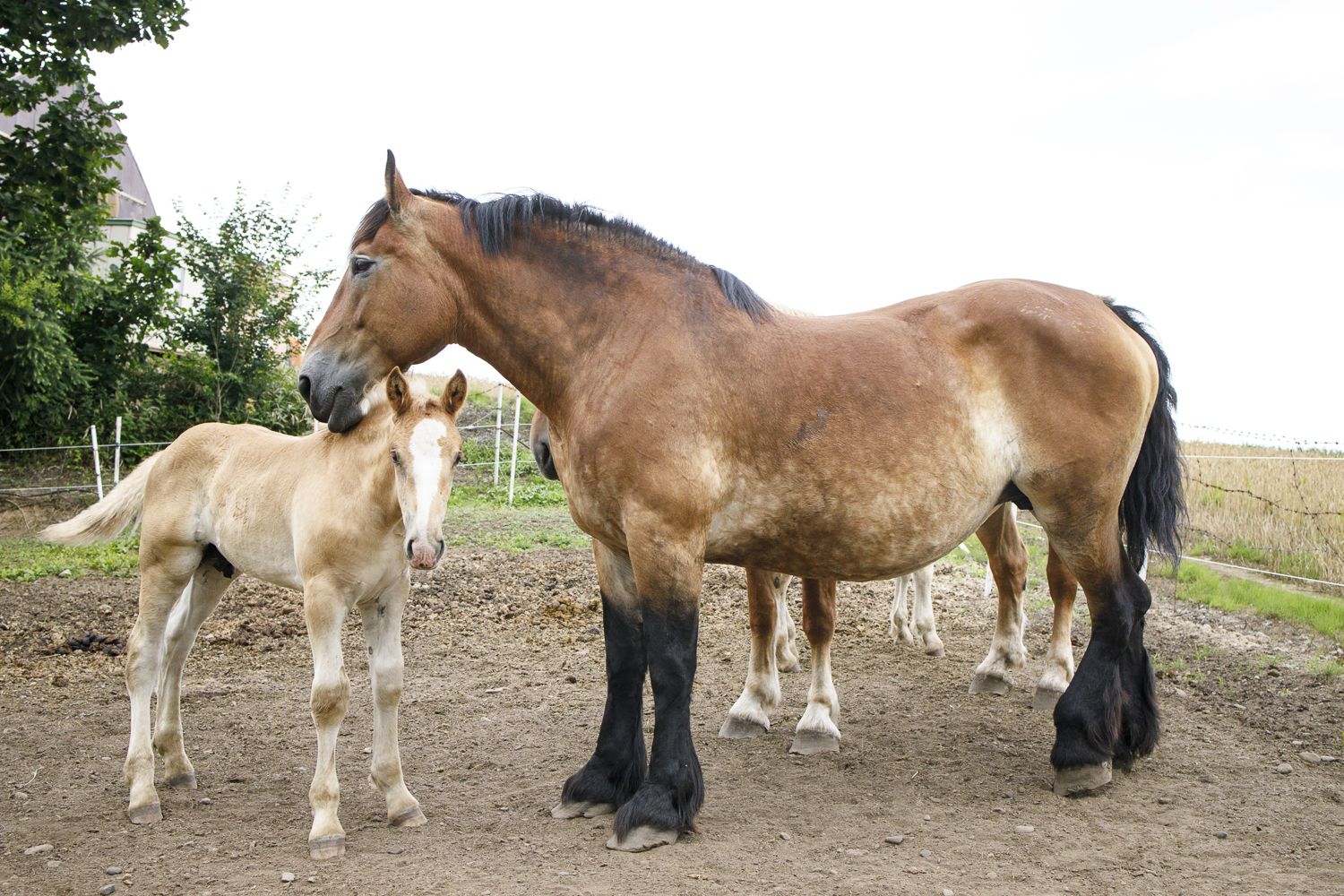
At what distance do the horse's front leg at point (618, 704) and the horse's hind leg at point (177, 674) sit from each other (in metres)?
1.95

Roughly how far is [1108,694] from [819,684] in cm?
152

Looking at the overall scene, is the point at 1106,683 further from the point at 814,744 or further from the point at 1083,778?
the point at 814,744

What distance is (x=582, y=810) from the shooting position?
449 centimetres

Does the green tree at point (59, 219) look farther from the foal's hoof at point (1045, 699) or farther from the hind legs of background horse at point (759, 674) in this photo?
the foal's hoof at point (1045, 699)

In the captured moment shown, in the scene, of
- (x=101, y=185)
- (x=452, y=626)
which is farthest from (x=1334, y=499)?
(x=101, y=185)

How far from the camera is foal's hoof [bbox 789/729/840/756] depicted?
546 centimetres

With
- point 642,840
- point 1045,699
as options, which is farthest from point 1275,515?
point 642,840

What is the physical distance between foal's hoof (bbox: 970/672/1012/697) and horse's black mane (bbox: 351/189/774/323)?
332 cm

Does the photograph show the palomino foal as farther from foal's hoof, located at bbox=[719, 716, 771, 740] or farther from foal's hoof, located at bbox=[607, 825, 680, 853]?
foal's hoof, located at bbox=[719, 716, 771, 740]

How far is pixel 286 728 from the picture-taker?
591 centimetres

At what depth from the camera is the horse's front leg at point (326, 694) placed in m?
4.13

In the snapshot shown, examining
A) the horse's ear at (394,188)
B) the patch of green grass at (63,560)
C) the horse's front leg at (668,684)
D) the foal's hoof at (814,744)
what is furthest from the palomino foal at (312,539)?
the patch of green grass at (63,560)

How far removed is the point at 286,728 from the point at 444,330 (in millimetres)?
2938

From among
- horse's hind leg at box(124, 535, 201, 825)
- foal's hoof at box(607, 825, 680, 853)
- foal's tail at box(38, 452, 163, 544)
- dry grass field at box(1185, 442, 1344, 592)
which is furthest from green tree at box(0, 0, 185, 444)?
dry grass field at box(1185, 442, 1344, 592)
